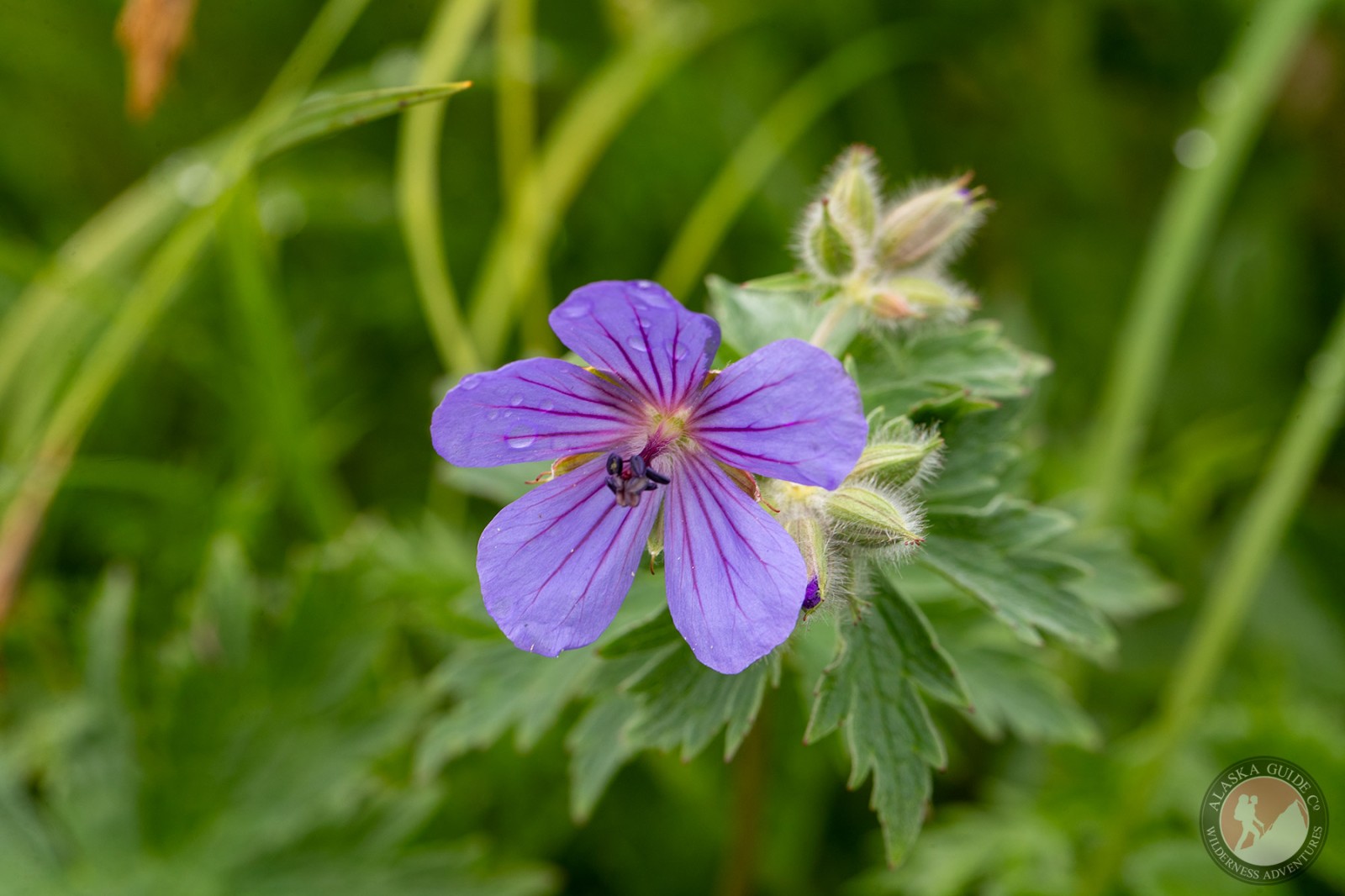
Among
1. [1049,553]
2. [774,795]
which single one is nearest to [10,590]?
[774,795]

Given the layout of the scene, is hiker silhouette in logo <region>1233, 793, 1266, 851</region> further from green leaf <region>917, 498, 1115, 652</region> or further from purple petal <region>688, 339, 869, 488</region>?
purple petal <region>688, 339, 869, 488</region>

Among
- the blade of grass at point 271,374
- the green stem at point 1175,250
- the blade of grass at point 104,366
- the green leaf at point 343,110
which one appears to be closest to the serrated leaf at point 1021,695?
the green stem at point 1175,250

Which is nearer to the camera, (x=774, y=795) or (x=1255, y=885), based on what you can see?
(x=1255, y=885)

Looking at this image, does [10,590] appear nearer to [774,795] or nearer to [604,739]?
[604,739]

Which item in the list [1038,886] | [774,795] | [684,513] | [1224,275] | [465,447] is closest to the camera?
[465,447]

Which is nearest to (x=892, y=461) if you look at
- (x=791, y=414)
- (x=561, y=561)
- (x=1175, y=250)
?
(x=791, y=414)

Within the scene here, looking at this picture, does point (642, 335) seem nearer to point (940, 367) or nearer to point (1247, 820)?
point (940, 367)

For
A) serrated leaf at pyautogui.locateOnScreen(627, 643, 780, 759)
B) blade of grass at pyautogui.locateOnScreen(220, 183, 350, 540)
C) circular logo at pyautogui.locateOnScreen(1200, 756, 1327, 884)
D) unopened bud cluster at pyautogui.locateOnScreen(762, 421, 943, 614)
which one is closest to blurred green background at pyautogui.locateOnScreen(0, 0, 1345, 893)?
blade of grass at pyautogui.locateOnScreen(220, 183, 350, 540)
